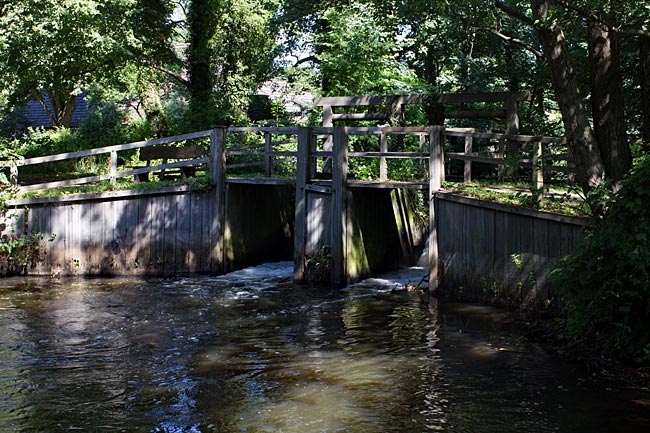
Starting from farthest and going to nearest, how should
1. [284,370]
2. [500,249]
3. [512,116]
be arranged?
[512,116], [500,249], [284,370]

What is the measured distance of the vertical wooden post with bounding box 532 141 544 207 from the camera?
10836 mm

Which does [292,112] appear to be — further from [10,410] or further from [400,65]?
[10,410]

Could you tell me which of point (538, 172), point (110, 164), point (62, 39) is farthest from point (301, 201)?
point (62, 39)

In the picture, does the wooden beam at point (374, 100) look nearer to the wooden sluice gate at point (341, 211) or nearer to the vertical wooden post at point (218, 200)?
the wooden sluice gate at point (341, 211)

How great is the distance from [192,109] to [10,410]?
17.4 m

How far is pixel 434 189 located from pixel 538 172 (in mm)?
2340

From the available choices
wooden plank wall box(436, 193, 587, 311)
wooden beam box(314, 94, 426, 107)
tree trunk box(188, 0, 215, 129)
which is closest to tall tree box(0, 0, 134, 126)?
tree trunk box(188, 0, 215, 129)

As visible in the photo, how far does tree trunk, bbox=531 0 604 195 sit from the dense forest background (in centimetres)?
2

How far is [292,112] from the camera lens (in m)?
22.6

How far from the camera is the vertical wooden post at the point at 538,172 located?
35.6 ft

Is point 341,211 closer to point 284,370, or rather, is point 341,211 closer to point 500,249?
point 500,249

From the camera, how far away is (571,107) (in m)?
10.1

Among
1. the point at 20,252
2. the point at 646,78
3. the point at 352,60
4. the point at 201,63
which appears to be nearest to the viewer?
the point at 646,78

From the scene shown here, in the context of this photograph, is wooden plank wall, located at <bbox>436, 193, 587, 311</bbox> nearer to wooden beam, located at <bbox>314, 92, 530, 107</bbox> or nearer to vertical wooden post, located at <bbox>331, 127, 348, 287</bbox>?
vertical wooden post, located at <bbox>331, 127, 348, 287</bbox>
